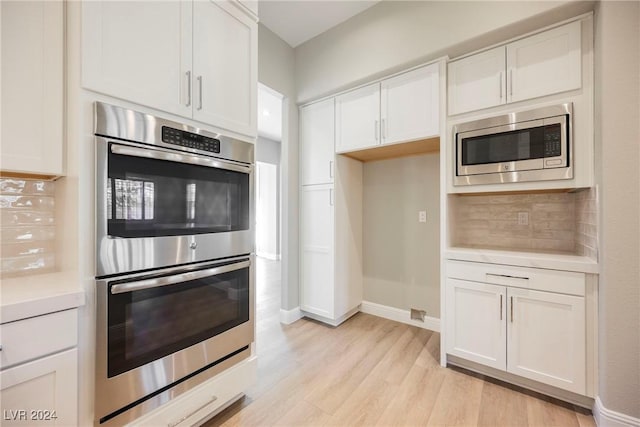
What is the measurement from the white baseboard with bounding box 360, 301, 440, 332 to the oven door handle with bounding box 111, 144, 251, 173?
7.40 ft

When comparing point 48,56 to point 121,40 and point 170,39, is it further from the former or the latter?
point 170,39

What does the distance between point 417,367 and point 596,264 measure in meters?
1.36

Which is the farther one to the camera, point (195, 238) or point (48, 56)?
point (195, 238)

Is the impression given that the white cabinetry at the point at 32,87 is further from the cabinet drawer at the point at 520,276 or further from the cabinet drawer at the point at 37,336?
the cabinet drawer at the point at 520,276

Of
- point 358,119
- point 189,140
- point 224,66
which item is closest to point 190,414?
point 189,140

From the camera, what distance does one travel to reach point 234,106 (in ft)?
5.31

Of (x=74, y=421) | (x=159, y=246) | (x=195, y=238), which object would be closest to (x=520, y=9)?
(x=195, y=238)

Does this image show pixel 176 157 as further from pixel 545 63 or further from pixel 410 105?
pixel 545 63

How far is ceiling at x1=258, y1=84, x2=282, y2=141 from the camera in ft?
13.4

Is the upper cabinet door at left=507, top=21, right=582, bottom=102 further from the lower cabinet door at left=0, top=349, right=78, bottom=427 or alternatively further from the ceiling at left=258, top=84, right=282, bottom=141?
the lower cabinet door at left=0, top=349, right=78, bottom=427

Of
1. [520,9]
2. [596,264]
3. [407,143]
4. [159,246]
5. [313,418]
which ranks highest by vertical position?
Result: [520,9]

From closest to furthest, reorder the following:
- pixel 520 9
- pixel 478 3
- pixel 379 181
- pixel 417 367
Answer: pixel 520 9 → pixel 478 3 → pixel 417 367 → pixel 379 181

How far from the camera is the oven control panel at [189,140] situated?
1289 mm

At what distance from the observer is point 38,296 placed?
3.14 ft
